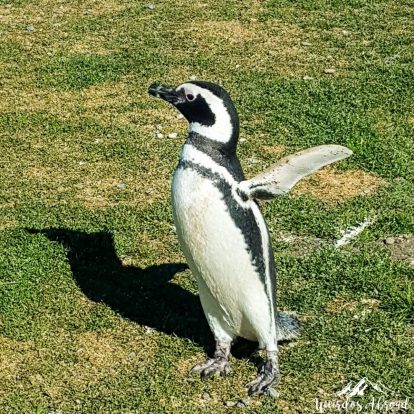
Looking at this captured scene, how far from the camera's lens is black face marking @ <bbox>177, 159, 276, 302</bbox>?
468 centimetres

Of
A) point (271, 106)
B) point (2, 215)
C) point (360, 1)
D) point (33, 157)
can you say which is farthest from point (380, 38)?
point (2, 215)

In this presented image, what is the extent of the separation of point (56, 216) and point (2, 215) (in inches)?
16.5

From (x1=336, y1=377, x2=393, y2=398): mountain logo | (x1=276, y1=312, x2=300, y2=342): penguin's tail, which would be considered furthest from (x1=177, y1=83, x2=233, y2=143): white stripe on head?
(x1=336, y1=377, x2=393, y2=398): mountain logo

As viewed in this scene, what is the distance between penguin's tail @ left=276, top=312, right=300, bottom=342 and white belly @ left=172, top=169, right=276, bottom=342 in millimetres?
260

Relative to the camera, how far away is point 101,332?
18.1 ft

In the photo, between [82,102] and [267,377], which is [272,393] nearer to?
[267,377]

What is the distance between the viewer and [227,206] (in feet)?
15.4

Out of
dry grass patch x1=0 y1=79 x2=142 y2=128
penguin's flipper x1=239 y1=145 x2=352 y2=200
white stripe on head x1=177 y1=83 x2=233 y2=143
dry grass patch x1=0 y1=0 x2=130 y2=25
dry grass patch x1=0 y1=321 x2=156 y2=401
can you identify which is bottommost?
dry grass patch x1=0 y1=79 x2=142 y2=128

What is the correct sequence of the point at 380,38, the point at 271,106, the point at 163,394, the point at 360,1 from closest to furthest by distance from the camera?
1. the point at 163,394
2. the point at 271,106
3. the point at 380,38
4. the point at 360,1

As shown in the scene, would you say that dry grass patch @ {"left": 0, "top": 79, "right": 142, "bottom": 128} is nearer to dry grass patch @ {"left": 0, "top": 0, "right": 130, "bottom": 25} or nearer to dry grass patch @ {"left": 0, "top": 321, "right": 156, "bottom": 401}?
dry grass patch @ {"left": 0, "top": 0, "right": 130, "bottom": 25}

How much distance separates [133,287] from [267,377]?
1.37 metres

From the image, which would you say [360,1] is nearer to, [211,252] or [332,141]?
[332,141]

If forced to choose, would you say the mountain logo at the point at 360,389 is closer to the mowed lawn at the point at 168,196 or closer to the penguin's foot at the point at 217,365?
the mowed lawn at the point at 168,196

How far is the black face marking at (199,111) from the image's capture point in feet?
15.4
